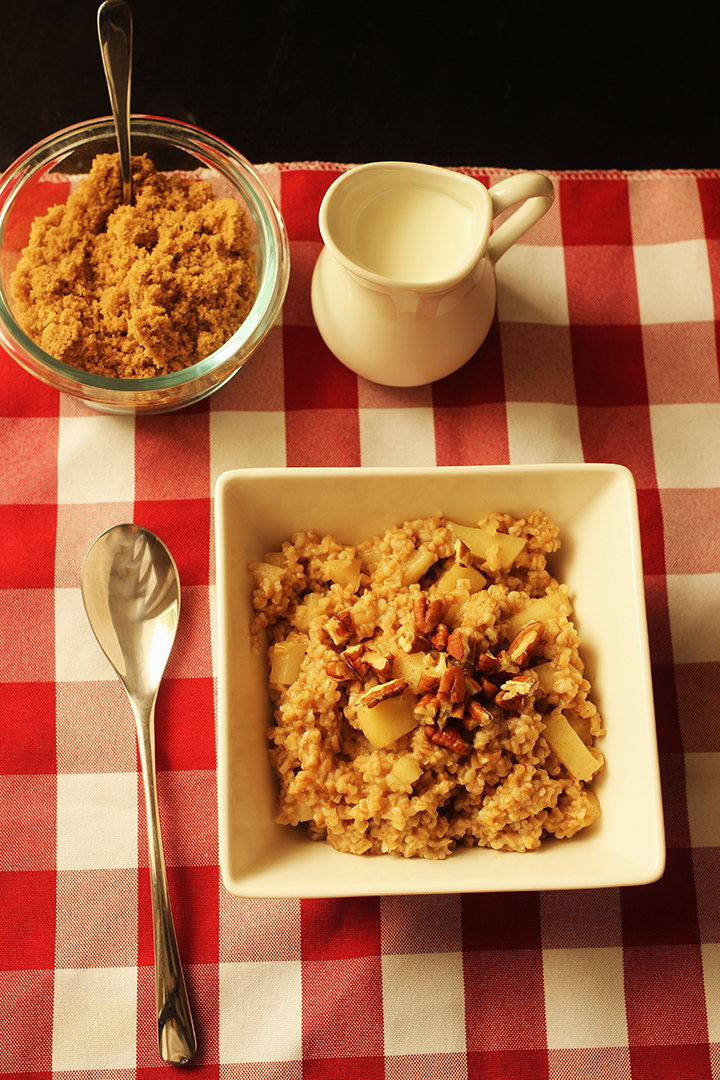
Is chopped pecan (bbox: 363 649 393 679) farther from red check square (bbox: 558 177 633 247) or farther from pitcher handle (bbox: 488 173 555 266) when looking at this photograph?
red check square (bbox: 558 177 633 247)

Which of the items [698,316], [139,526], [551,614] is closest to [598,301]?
[698,316]

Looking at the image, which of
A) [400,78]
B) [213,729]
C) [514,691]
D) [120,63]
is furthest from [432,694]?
[400,78]

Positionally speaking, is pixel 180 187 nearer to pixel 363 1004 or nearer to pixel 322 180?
pixel 322 180

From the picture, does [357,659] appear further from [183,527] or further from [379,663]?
[183,527]

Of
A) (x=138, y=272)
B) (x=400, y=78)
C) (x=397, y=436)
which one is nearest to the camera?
(x=138, y=272)

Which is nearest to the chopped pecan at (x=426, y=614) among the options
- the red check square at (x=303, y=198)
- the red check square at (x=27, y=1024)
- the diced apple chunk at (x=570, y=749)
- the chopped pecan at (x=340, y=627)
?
the chopped pecan at (x=340, y=627)
